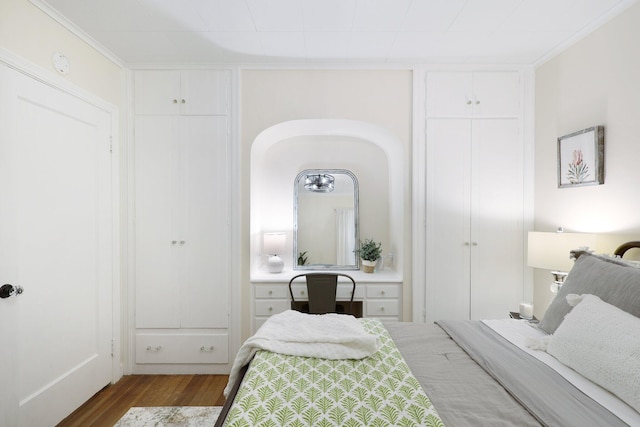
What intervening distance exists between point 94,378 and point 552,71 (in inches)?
172

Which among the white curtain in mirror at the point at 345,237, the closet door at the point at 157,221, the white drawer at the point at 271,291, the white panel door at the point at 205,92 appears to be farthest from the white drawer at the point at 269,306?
the white panel door at the point at 205,92

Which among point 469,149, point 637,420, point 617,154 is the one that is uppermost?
point 469,149

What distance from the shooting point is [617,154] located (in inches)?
81.8

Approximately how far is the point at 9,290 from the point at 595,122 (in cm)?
378

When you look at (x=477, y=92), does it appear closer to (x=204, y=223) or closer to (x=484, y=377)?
(x=484, y=377)

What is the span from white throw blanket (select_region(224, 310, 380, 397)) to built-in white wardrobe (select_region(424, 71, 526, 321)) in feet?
5.14

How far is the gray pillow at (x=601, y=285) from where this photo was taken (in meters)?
1.36

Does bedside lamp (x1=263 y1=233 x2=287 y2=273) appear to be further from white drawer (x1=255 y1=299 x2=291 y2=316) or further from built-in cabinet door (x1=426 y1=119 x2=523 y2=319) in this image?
built-in cabinet door (x1=426 y1=119 x2=523 y2=319)

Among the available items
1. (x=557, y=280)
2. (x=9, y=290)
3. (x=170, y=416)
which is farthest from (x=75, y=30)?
(x=557, y=280)

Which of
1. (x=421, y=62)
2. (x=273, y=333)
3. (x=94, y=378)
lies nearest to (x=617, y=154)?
(x=421, y=62)

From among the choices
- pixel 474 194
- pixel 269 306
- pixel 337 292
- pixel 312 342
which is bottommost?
Answer: pixel 269 306

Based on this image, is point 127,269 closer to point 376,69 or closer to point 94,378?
point 94,378

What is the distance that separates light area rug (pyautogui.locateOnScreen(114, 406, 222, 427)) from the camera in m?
2.18

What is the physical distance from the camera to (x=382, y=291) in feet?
9.66
